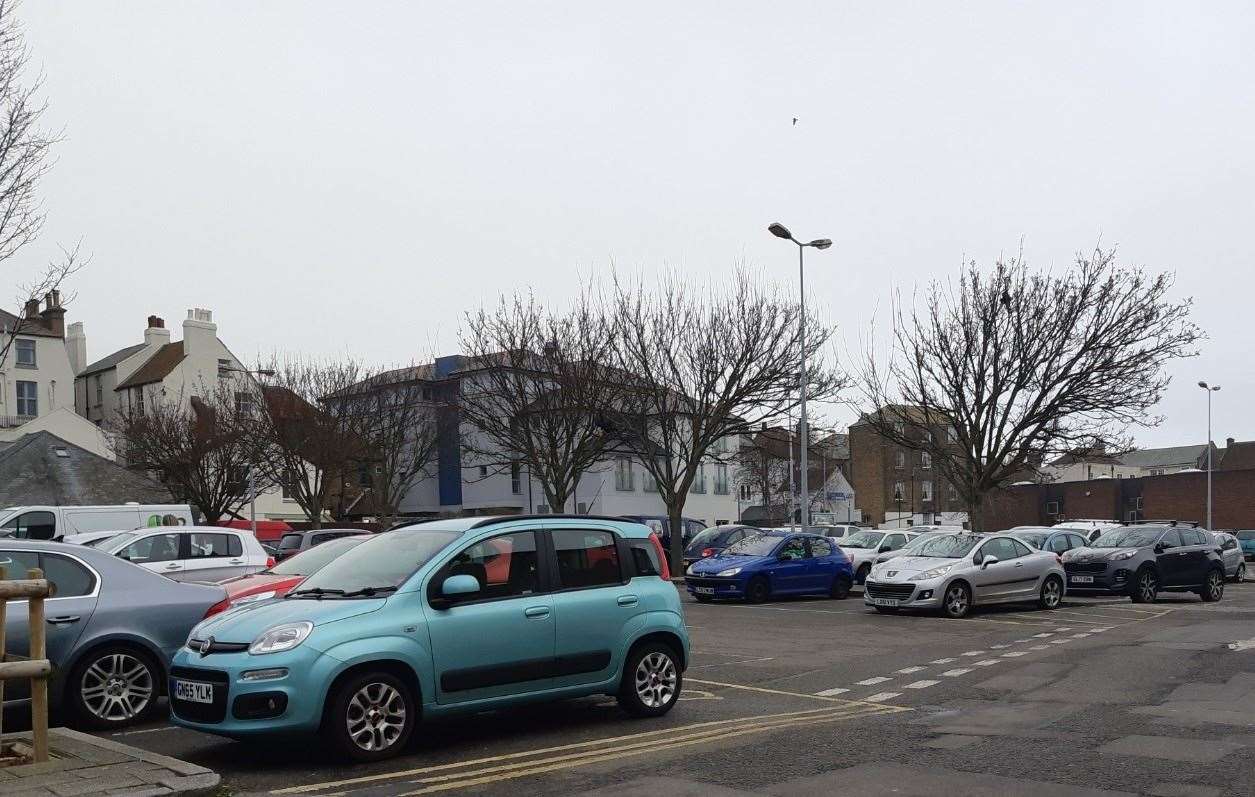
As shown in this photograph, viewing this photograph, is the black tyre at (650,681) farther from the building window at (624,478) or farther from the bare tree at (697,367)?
the building window at (624,478)

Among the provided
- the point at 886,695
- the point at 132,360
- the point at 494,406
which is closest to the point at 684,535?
the point at 494,406

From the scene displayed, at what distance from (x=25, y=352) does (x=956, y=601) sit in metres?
57.4

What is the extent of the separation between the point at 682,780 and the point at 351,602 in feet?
8.57

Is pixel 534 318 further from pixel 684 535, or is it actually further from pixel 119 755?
pixel 119 755

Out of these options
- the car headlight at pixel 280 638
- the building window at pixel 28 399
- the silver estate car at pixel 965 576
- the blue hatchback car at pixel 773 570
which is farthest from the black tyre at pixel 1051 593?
the building window at pixel 28 399

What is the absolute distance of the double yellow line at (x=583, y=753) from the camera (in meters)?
7.09

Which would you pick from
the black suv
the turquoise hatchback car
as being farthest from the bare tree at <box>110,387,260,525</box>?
the turquoise hatchback car

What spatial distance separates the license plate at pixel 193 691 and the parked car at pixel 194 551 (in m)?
8.87

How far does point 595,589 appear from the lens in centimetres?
912

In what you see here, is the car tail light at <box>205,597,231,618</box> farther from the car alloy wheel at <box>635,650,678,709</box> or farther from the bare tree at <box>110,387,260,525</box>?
the bare tree at <box>110,387,260,525</box>

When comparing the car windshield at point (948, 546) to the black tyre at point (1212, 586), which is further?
the black tyre at point (1212, 586)

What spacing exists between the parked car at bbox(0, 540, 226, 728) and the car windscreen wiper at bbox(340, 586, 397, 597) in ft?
7.26

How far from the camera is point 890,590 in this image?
2006cm

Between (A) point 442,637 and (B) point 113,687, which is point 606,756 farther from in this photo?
(B) point 113,687
